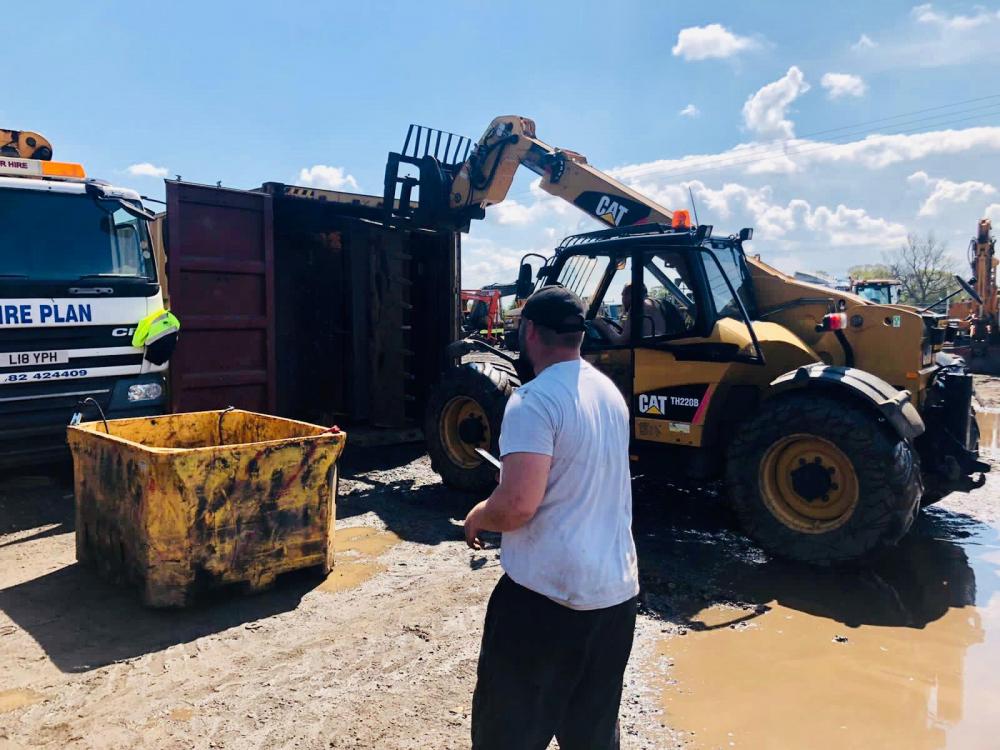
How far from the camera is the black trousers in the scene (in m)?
2.06

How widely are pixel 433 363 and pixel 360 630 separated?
551cm

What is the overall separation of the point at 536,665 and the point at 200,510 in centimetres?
244

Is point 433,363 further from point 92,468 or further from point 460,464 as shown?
point 92,468

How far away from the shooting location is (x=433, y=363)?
29.8ft

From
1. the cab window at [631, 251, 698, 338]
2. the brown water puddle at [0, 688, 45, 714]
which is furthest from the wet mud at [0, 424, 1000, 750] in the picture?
the cab window at [631, 251, 698, 338]

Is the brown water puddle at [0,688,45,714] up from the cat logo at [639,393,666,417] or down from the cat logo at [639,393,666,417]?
down

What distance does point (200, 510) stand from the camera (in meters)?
3.87

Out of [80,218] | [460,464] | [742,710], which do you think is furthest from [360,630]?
[80,218]

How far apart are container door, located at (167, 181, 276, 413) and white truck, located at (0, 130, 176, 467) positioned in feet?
1.89

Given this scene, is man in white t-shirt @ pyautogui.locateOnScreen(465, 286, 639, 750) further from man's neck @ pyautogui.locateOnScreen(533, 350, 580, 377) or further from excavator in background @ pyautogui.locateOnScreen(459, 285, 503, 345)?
excavator in background @ pyautogui.locateOnScreen(459, 285, 503, 345)

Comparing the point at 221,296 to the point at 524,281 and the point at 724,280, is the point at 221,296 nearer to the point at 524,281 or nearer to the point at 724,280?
the point at 524,281

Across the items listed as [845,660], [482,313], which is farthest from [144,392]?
[482,313]

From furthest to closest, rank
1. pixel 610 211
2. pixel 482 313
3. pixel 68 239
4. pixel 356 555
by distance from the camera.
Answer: pixel 482 313
pixel 610 211
pixel 68 239
pixel 356 555

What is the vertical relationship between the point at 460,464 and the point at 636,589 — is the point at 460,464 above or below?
below
